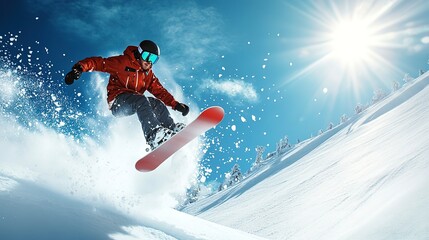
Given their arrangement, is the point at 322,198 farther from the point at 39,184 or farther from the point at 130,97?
the point at 39,184

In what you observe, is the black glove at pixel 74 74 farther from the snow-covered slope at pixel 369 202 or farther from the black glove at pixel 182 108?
the snow-covered slope at pixel 369 202

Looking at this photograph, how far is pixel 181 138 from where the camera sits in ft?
19.4

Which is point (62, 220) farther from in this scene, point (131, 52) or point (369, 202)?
point (369, 202)

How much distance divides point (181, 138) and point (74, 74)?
6.71 ft

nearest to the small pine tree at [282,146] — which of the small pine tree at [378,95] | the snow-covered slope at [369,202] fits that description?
the small pine tree at [378,95]

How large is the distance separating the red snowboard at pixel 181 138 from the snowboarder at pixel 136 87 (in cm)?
12

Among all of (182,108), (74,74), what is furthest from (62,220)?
(182,108)

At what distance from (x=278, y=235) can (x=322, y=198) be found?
13.0ft

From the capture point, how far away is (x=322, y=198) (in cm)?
2120

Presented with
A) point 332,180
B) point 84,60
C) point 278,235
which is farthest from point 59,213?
point 332,180

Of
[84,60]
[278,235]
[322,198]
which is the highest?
[322,198]

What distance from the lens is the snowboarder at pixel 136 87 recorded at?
5.89m

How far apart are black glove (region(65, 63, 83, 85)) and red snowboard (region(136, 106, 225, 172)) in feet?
5.65

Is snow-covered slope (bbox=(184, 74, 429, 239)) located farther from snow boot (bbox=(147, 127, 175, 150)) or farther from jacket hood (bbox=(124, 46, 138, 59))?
jacket hood (bbox=(124, 46, 138, 59))
